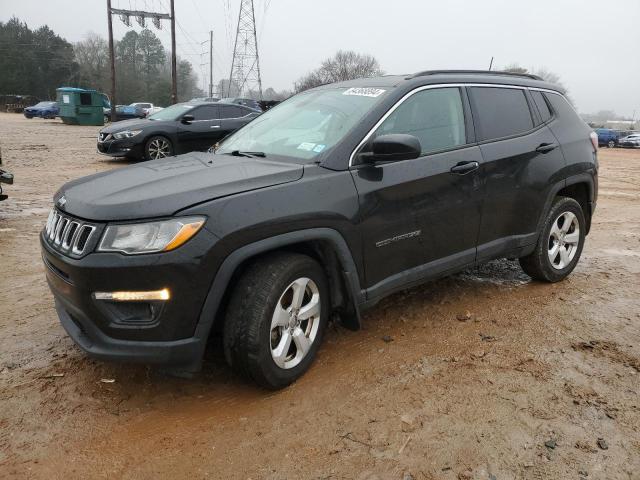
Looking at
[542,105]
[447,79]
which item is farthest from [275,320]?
[542,105]

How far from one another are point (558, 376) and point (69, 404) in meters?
2.79

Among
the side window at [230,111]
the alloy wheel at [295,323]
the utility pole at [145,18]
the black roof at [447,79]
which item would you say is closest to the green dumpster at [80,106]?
the utility pole at [145,18]

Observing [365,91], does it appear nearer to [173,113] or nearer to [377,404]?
[377,404]

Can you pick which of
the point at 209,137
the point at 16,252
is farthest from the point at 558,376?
the point at 209,137

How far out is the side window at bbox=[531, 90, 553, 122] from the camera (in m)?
4.34

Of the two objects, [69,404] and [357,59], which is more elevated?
[357,59]

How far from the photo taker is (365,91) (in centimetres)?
353

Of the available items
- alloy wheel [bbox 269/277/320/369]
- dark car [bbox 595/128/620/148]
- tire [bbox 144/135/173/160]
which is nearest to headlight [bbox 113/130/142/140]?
tire [bbox 144/135/173/160]

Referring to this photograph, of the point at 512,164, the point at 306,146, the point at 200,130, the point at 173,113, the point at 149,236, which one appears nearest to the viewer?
the point at 149,236

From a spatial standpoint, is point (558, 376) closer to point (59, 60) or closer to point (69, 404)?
point (69, 404)

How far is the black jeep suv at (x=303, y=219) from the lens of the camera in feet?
8.00

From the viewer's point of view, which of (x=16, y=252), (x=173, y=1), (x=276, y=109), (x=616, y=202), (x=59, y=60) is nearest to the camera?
(x=276, y=109)

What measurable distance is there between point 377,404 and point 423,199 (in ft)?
4.31

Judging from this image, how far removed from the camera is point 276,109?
412cm
